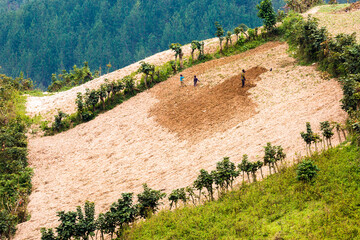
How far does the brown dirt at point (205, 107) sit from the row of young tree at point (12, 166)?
11.1 m

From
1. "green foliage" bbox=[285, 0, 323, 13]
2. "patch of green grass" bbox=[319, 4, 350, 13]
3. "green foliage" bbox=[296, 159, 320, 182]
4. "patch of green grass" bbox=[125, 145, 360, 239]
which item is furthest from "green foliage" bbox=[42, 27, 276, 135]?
"green foliage" bbox=[296, 159, 320, 182]

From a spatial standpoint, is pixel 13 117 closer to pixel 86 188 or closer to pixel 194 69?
pixel 86 188

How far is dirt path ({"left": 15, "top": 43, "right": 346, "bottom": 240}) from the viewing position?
62.2 feet

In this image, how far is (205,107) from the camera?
2697 centimetres

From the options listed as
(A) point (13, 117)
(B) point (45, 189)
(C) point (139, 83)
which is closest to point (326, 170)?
(B) point (45, 189)

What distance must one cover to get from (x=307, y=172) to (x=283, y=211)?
194cm

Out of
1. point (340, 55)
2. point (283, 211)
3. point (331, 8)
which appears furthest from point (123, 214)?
point (331, 8)

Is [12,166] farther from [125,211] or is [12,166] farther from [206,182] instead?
[206,182]

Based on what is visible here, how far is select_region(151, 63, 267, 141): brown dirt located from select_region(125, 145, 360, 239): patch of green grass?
32.3 feet

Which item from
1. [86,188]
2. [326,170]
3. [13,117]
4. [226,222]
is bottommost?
[226,222]

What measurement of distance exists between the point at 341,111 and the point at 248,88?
10.2 meters

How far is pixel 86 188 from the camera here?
21.2 m

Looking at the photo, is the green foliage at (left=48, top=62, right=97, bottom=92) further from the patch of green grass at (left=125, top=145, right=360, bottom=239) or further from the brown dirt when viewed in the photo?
the patch of green grass at (left=125, top=145, right=360, bottom=239)

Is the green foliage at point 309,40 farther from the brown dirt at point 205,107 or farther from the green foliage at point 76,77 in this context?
the green foliage at point 76,77
